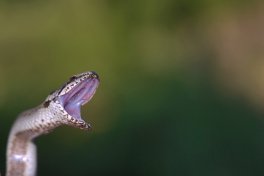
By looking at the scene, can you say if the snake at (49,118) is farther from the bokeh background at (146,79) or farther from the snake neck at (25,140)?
the bokeh background at (146,79)

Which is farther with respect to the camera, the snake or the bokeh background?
the bokeh background

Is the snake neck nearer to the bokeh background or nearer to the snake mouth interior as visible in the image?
the snake mouth interior

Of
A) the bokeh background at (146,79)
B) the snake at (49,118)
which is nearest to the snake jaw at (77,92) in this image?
the snake at (49,118)

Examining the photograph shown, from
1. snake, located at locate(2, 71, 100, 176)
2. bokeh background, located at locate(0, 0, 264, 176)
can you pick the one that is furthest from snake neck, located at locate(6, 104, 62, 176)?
bokeh background, located at locate(0, 0, 264, 176)

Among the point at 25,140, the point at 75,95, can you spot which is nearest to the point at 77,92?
the point at 75,95

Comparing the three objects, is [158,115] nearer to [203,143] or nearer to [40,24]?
[203,143]

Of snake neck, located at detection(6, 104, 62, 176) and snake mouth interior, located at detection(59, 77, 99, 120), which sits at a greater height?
snake mouth interior, located at detection(59, 77, 99, 120)

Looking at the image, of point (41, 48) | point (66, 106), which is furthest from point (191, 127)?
point (66, 106)
